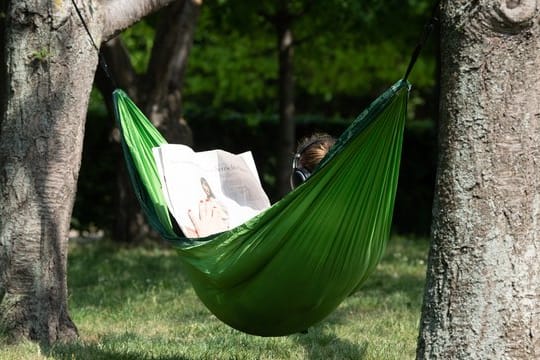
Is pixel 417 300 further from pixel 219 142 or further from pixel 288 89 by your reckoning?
pixel 219 142

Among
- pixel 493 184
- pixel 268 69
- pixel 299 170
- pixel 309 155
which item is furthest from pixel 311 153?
pixel 268 69

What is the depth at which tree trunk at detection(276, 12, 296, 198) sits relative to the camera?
13.7 meters

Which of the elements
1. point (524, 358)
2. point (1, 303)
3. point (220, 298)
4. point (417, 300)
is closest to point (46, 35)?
point (1, 303)

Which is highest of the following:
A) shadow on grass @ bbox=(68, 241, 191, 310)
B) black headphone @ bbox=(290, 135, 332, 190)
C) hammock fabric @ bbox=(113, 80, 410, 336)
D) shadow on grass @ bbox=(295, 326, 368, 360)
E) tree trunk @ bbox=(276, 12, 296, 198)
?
tree trunk @ bbox=(276, 12, 296, 198)

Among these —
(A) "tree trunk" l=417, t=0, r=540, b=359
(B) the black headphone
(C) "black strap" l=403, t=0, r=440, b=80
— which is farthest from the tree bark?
(A) "tree trunk" l=417, t=0, r=540, b=359

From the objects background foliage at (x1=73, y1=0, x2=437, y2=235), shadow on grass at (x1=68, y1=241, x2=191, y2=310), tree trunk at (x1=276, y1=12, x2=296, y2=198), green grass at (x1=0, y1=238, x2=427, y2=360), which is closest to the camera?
green grass at (x1=0, y1=238, x2=427, y2=360)

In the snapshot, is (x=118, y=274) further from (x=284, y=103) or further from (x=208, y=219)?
(x=284, y=103)

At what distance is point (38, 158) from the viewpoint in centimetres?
584

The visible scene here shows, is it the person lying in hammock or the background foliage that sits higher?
the background foliage

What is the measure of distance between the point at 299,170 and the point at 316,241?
1112 mm

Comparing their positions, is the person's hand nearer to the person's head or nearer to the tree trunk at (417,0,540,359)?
the person's head

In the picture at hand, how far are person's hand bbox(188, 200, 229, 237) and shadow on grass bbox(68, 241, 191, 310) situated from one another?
2484 millimetres

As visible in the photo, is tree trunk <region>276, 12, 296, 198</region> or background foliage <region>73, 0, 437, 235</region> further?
background foliage <region>73, 0, 437, 235</region>

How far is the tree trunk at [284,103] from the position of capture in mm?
13680
